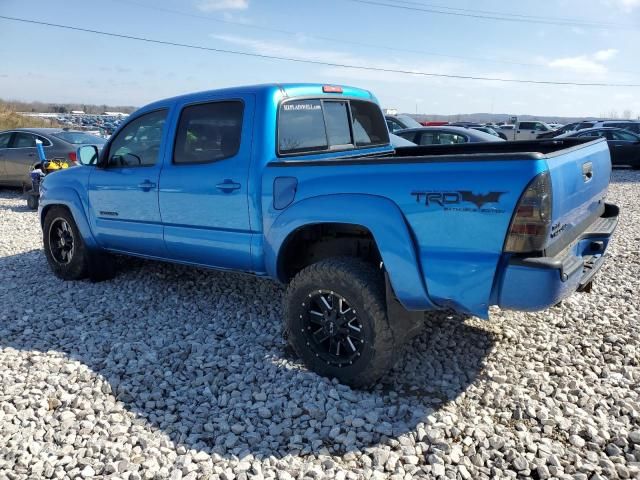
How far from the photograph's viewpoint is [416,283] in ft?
9.79

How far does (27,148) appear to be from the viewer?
11.7 m

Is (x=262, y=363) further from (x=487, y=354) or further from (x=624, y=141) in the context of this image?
(x=624, y=141)

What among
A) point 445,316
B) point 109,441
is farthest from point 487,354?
point 109,441

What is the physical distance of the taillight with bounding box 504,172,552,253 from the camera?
8.39 ft

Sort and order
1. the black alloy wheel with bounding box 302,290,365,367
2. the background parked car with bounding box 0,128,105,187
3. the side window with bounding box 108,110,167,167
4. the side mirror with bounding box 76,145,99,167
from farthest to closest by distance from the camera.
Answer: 1. the background parked car with bounding box 0,128,105,187
2. the side mirror with bounding box 76,145,99,167
3. the side window with bounding box 108,110,167,167
4. the black alloy wheel with bounding box 302,290,365,367

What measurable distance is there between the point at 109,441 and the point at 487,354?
2.62 m

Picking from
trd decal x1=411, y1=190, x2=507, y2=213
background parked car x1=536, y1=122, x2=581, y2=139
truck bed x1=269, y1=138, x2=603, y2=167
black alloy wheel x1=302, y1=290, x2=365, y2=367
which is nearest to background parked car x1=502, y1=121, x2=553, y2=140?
background parked car x1=536, y1=122, x2=581, y2=139

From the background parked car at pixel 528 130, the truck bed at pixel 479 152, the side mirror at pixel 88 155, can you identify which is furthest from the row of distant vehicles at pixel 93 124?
the background parked car at pixel 528 130

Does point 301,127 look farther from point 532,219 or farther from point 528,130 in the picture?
point 528,130

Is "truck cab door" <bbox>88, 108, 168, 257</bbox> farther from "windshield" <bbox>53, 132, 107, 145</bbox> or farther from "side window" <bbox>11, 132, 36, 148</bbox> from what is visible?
"side window" <bbox>11, 132, 36, 148</bbox>

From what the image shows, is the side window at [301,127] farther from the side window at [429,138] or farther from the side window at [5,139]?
the side window at [5,139]

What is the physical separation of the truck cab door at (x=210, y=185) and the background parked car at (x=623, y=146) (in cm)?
1583

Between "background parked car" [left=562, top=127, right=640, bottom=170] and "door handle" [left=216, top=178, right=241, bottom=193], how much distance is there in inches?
632

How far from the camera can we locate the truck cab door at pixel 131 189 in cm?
454
